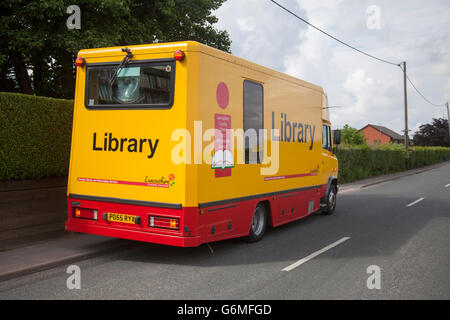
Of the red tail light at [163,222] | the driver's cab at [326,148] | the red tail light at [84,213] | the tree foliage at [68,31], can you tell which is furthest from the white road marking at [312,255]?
the tree foliage at [68,31]

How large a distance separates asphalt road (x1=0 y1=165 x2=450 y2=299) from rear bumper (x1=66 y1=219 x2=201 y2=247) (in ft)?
1.27

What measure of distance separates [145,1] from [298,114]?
27.6ft

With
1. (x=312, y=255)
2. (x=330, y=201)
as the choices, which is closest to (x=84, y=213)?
(x=312, y=255)

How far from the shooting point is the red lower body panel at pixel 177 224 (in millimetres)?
5922

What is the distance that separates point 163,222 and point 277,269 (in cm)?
178

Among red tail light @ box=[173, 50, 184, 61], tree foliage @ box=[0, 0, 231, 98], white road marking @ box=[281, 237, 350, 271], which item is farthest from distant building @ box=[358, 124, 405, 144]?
red tail light @ box=[173, 50, 184, 61]

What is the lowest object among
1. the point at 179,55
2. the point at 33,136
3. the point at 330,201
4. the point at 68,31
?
the point at 330,201

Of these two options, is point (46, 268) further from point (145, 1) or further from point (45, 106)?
point (145, 1)

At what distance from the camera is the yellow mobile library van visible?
5.96m

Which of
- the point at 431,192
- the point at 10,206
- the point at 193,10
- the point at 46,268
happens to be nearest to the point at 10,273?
the point at 46,268

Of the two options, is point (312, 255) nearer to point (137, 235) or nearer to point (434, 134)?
point (137, 235)

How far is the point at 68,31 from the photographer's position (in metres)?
11.9

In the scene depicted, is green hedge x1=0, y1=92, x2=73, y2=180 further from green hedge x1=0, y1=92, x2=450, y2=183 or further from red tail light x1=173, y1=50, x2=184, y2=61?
red tail light x1=173, y1=50, x2=184, y2=61

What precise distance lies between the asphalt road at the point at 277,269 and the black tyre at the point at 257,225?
5.8 inches
